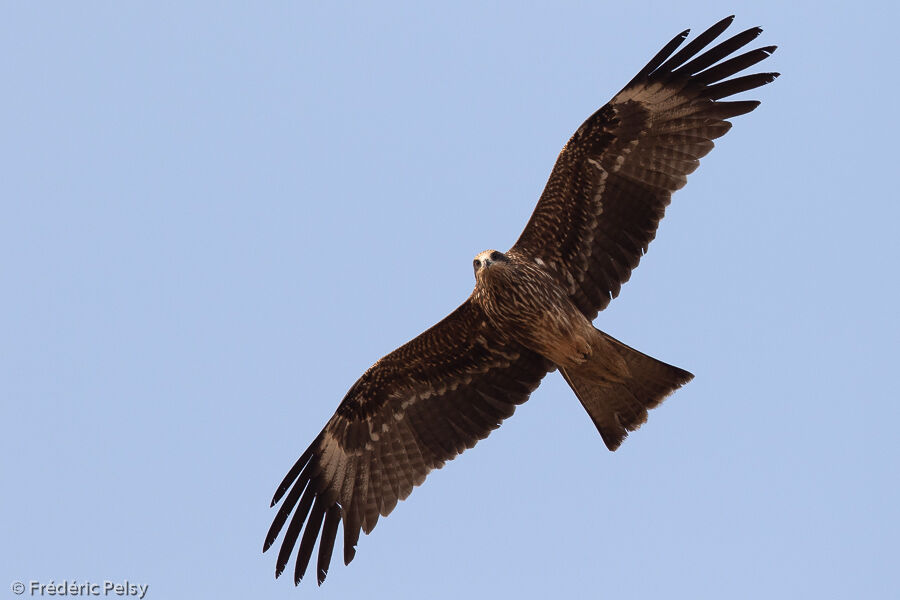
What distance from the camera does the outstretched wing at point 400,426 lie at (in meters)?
11.9

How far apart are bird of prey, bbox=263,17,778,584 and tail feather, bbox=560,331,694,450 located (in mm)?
13

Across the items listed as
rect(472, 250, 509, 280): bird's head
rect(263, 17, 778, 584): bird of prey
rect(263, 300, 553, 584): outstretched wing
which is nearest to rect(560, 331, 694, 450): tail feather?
rect(263, 17, 778, 584): bird of prey

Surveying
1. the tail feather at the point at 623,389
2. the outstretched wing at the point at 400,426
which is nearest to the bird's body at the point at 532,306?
the tail feather at the point at 623,389

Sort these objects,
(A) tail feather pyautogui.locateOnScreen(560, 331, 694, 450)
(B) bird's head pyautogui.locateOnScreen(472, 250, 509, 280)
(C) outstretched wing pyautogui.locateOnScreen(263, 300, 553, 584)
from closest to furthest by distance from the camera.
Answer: (B) bird's head pyautogui.locateOnScreen(472, 250, 509, 280) < (A) tail feather pyautogui.locateOnScreen(560, 331, 694, 450) < (C) outstretched wing pyautogui.locateOnScreen(263, 300, 553, 584)

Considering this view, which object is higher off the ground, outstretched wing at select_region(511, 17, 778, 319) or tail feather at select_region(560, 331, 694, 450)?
outstretched wing at select_region(511, 17, 778, 319)

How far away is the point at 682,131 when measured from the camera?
36.9 feet

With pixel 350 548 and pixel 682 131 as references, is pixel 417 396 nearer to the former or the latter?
pixel 350 548

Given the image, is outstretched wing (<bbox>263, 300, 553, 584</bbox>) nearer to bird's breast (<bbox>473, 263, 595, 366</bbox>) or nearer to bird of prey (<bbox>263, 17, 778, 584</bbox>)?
bird of prey (<bbox>263, 17, 778, 584</bbox>)

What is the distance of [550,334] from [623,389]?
962 millimetres

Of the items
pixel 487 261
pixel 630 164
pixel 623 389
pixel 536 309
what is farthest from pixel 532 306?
pixel 630 164

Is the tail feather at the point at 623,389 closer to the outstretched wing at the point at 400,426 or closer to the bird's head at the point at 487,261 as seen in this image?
the outstretched wing at the point at 400,426

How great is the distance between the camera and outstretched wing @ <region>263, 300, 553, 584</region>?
11.9 meters

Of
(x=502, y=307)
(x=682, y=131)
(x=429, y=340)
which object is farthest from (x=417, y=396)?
(x=682, y=131)

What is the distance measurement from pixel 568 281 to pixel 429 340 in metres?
1.56
